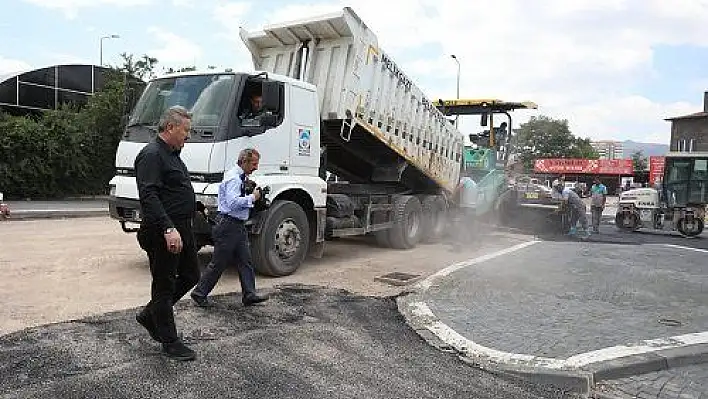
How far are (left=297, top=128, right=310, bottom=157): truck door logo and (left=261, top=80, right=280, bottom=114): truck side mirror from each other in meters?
0.70

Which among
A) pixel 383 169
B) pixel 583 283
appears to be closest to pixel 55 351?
pixel 583 283

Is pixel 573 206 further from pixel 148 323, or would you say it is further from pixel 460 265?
pixel 148 323

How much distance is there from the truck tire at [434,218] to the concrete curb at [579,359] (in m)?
6.20

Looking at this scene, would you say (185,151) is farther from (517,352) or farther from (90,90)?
(90,90)

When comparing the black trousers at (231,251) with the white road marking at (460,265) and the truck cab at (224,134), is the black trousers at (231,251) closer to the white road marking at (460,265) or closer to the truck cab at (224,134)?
the truck cab at (224,134)

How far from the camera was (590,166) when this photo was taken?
58.0 m

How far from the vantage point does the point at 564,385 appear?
4.43 m

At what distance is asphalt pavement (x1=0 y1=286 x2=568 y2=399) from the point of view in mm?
3844

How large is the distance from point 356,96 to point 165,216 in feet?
17.6

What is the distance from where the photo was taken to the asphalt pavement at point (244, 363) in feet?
12.6

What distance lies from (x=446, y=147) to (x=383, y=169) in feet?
6.59

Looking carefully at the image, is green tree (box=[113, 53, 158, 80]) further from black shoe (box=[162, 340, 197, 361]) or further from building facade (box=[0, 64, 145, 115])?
black shoe (box=[162, 340, 197, 361])

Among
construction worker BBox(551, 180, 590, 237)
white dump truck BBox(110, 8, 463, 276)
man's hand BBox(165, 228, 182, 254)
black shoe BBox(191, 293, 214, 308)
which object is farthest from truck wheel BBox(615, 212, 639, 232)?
man's hand BBox(165, 228, 182, 254)

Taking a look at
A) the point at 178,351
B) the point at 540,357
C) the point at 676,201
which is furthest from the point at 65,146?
the point at 540,357
